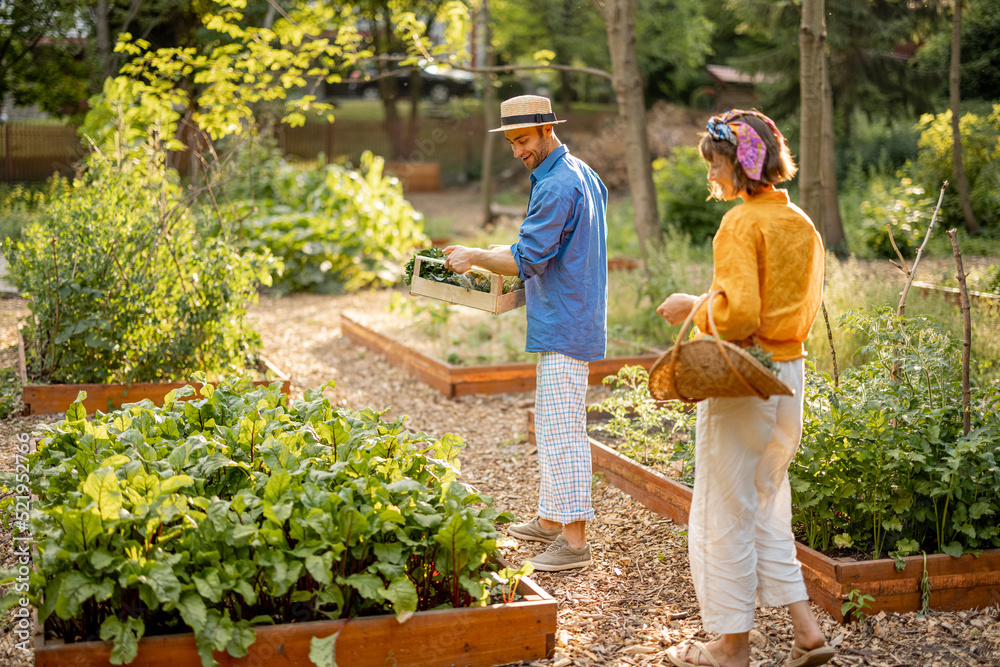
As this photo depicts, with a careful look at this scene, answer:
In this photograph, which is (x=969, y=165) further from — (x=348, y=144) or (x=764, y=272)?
(x=348, y=144)

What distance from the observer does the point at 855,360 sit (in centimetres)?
610

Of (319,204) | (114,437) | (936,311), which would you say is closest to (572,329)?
(114,437)

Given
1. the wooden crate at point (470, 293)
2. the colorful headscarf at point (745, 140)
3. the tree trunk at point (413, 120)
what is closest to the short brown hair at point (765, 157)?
the colorful headscarf at point (745, 140)

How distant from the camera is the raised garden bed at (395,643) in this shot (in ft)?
8.27

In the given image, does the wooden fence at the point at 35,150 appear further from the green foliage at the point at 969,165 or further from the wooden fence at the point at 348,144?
the green foliage at the point at 969,165

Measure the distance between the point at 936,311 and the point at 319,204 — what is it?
7196mm

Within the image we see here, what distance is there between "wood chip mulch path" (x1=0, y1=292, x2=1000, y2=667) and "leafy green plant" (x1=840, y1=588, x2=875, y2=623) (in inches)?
1.4

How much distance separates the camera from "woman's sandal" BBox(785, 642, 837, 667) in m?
2.74

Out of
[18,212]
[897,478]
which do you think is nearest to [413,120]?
[18,212]

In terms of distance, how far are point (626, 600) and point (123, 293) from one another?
367 centimetres

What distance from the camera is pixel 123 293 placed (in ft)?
17.5

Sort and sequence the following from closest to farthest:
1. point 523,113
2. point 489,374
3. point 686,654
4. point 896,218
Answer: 1. point 686,654
2. point 523,113
3. point 489,374
4. point 896,218

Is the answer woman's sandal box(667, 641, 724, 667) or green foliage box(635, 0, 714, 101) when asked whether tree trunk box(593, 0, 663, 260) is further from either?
green foliage box(635, 0, 714, 101)

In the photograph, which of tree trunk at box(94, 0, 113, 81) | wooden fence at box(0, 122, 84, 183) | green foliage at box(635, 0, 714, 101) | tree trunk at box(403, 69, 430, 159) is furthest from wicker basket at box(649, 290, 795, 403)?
green foliage at box(635, 0, 714, 101)
